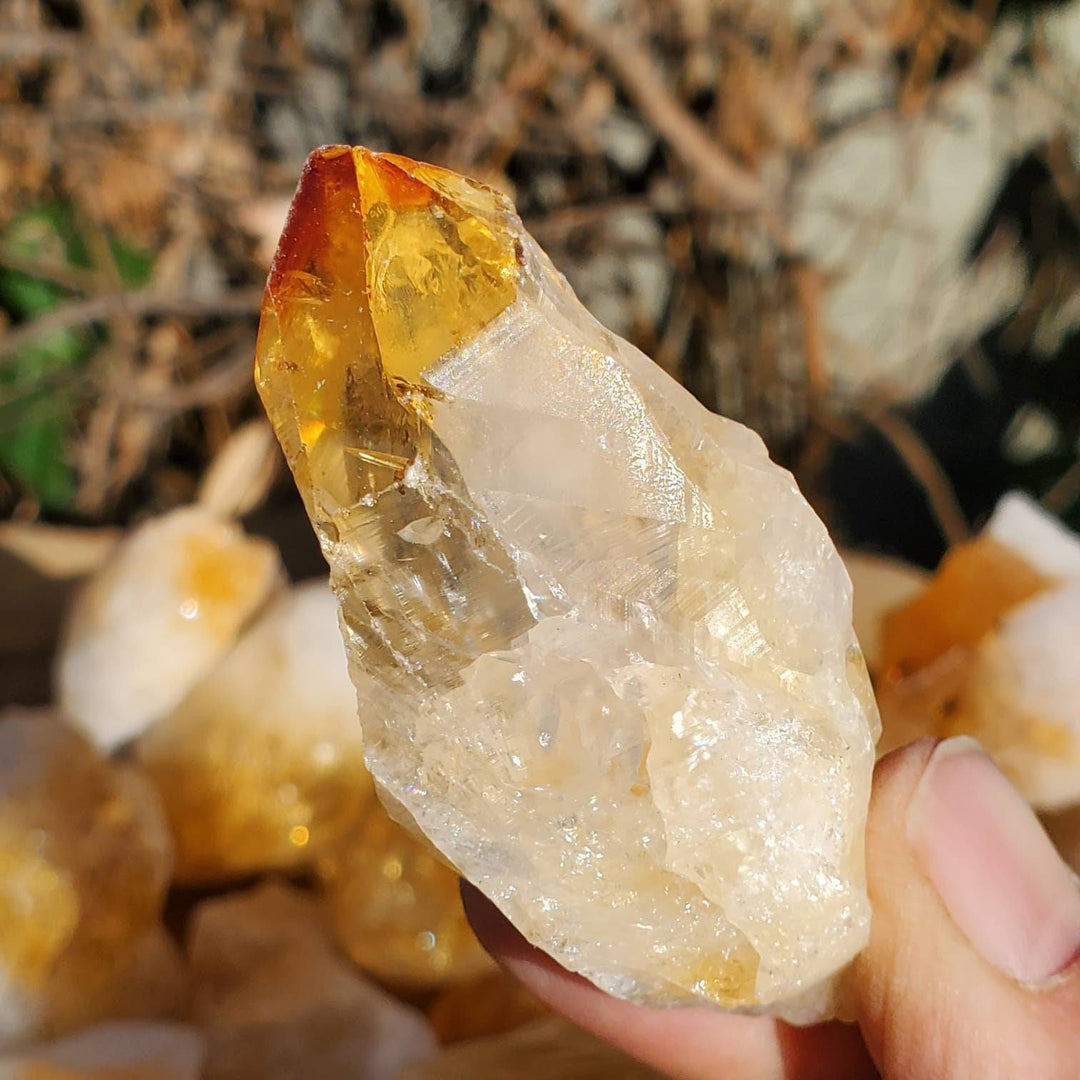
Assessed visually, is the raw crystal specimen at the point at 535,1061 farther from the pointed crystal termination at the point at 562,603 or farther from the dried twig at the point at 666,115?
the dried twig at the point at 666,115

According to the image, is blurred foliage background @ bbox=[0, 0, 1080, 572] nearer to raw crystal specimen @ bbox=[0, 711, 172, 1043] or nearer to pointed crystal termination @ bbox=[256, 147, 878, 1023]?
raw crystal specimen @ bbox=[0, 711, 172, 1043]

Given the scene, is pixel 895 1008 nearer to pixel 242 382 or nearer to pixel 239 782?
pixel 239 782

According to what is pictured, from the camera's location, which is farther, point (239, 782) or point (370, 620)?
point (239, 782)

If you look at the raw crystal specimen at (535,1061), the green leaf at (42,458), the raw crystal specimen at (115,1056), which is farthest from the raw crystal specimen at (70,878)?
the green leaf at (42,458)

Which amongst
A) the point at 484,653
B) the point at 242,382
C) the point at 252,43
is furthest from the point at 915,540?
the point at 484,653

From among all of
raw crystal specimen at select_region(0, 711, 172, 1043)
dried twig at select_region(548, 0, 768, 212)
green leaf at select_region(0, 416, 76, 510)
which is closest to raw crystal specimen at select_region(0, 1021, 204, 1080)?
raw crystal specimen at select_region(0, 711, 172, 1043)

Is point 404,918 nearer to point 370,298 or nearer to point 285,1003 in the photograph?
point 285,1003

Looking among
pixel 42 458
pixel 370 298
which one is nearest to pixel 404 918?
pixel 370 298
